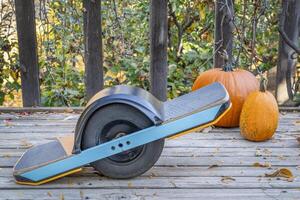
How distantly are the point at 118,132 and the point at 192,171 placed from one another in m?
0.28

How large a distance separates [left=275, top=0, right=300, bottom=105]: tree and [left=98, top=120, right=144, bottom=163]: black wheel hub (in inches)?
43.0

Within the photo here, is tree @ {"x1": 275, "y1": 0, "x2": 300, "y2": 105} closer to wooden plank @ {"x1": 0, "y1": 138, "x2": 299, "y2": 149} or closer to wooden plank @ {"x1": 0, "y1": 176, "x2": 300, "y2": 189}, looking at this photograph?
wooden plank @ {"x1": 0, "y1": 138, "x2": 299, "y2": 149}

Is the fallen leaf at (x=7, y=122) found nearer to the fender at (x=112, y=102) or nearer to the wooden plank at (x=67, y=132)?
the wooden plank at (x=67, y=132)

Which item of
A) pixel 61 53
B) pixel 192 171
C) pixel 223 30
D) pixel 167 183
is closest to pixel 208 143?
pixel 192 171

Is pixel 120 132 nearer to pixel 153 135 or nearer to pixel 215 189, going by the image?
pixel 153 135

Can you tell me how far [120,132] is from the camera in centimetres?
132

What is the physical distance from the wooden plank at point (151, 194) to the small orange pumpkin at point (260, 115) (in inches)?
16.2

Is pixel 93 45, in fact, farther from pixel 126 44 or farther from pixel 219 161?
pixel 126 44

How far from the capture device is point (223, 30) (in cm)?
210

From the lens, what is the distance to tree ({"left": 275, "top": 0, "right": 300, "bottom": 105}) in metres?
2.09

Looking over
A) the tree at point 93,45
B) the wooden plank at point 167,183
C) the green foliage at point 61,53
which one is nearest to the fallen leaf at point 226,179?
the wooden plank at point 167,183

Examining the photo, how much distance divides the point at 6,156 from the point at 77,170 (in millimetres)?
376

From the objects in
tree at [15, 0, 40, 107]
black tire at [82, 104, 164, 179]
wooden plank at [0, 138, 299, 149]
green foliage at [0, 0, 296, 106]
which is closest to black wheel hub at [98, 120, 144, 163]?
black tire at [82, 104, 164, 179]

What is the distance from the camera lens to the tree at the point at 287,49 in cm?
209
